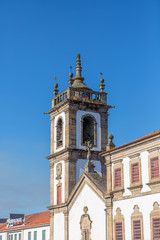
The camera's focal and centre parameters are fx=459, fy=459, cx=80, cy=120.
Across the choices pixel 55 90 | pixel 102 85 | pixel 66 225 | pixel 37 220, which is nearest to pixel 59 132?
pixel 55 90

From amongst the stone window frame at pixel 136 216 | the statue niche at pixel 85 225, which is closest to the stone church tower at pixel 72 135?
the statue niche at pixel 85 225

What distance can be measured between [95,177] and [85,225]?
3.58 m

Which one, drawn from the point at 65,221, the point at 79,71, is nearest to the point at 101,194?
the point at 65,221

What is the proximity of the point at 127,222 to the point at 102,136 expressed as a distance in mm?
14395

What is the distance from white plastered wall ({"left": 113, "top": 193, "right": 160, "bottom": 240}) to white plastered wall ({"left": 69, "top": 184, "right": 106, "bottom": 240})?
2.23m

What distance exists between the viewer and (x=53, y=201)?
41.3 metres

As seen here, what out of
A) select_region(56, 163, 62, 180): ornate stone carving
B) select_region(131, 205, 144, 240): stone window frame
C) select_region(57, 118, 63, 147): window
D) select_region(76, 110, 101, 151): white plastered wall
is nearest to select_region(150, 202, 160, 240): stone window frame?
select_region(131, 205, 144, 240): stone window frame

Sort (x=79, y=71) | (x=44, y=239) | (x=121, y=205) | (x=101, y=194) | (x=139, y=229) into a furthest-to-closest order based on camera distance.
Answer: (x=44, y=239)
(x=79, y=71)
(x=101, y=194)
(x=121, y=205)
(x=139, y=229)

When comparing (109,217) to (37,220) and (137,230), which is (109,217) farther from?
(37,220)

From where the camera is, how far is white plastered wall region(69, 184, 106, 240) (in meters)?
31.5

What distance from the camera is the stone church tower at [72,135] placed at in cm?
3944

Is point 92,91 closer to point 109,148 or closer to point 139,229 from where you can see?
point 109,148

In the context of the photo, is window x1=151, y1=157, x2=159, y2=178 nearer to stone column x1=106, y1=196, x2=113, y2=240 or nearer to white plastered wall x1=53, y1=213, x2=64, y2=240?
stone column x1=106, y1=196, x2=113, y2=240

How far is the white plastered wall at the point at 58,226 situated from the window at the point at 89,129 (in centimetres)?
700
